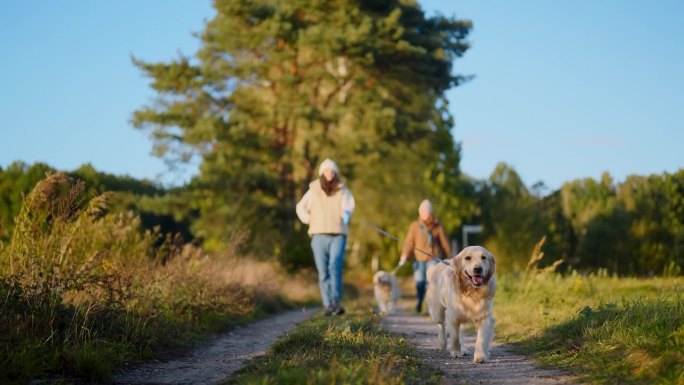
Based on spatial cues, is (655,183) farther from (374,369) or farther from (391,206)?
(374,369)

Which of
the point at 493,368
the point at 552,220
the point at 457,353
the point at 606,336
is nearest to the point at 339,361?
the point at 493,368

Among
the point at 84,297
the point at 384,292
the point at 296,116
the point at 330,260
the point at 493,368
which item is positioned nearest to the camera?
the point at 493,368

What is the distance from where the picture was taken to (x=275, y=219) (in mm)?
28219

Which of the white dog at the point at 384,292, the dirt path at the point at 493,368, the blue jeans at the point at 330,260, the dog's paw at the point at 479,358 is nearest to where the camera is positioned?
the dirt path at the point at 493,368

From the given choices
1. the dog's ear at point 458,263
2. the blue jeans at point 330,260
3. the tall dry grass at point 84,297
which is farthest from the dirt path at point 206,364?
the dog's ear at point 458,263

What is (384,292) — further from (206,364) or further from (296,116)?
(296,116)

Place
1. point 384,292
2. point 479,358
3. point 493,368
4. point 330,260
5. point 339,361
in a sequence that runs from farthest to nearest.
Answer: point 384,292
point 330,260
point 479,358
point 493,368
point 339,361

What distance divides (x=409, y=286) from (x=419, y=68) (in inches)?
463

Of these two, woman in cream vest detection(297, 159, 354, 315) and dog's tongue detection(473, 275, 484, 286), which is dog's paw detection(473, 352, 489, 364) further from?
woman in cream vest detection(297, 159, 354, 315)

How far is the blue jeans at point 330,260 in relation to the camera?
39.2 feet

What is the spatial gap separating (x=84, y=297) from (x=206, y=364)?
1.52m

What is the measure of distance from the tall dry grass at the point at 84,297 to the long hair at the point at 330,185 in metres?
2.16

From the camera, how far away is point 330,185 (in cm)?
1187

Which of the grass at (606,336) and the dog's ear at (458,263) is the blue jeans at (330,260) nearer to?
the grass at (606,336)
